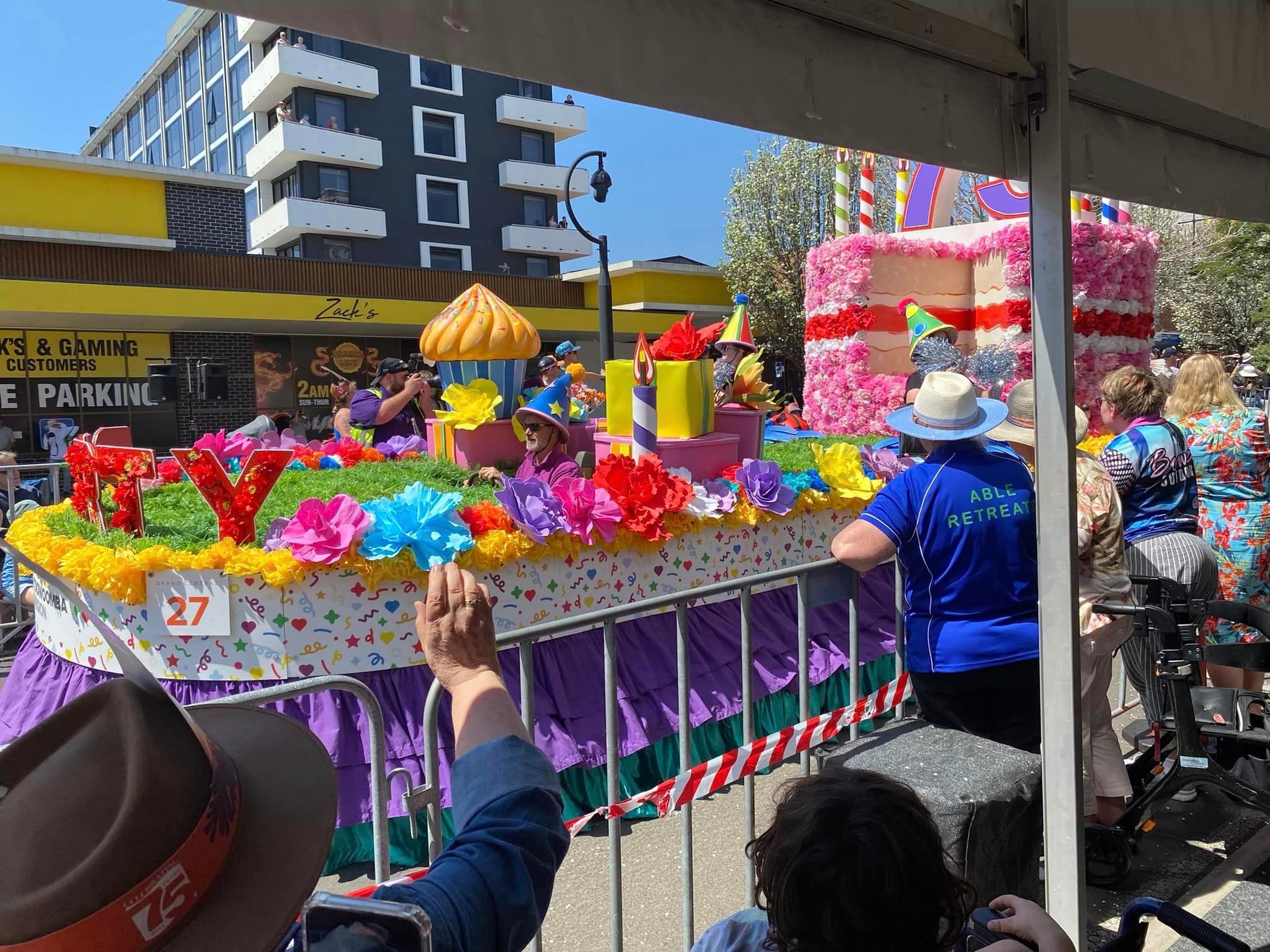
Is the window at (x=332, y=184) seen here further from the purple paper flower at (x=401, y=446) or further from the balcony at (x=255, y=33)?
the purple paper flower at (x=401, y=446)

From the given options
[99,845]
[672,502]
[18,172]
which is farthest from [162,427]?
[99,845]

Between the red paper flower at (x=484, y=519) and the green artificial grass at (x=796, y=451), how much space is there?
78.0 inches

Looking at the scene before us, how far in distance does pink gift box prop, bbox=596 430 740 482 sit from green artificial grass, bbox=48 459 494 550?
2.70ft

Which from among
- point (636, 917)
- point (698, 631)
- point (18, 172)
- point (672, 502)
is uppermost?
point (18, 172)

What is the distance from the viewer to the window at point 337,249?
106ft

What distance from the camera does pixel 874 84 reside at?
83.1 inches

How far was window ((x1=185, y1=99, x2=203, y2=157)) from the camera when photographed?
1628 inches

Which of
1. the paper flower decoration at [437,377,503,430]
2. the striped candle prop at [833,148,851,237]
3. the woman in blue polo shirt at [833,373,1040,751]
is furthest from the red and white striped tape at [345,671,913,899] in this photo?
the striped candle prop at [833,148,851,237]

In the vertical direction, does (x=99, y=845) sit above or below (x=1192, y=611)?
above

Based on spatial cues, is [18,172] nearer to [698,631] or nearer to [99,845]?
[698,631]

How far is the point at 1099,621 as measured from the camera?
3.25 metres

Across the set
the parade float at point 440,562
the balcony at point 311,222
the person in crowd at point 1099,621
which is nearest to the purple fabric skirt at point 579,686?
the parade float at point 440,562

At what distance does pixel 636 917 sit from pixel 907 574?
58.4 inches

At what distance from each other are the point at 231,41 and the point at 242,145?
398 cm
